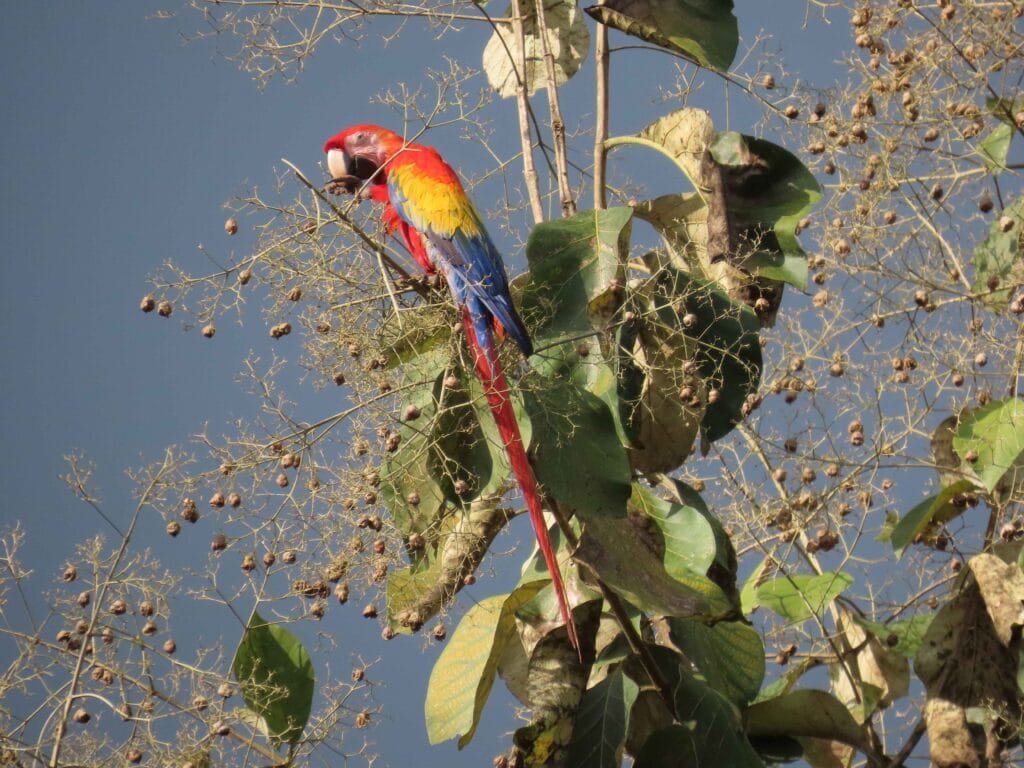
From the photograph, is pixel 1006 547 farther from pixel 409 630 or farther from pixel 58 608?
pixel 58 608

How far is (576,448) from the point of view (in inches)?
52.9

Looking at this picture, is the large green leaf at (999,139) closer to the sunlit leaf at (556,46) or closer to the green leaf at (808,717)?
the sunlit leaf at (556,46)

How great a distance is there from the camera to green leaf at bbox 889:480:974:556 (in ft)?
5.31

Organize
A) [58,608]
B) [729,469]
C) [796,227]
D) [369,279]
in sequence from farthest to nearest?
[729,469] < [796,227] < [58,608] < [369,279]

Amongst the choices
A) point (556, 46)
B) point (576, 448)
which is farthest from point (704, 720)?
point (556, 46)

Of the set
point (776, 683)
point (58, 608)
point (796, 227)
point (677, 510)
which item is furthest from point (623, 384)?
point (58, 608)

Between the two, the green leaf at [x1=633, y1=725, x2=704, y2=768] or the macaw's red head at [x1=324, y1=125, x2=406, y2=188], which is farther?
the macaw's red head at [x1=324, y1=125, x2=406, y2=188]

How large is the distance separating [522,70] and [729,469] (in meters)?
0.57

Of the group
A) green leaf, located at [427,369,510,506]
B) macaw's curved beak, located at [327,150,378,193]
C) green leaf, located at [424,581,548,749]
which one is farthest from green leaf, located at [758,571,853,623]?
macaw's curved beak, located at [327,150,378,193]

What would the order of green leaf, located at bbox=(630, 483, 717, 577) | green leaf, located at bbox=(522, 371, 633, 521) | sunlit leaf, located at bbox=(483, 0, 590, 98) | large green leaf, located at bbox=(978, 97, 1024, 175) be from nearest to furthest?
green leaf, located at bbox=(522, 371, 633, 521) < green leaf, located at bbox=(630, 483, 717, 577) < large green leaf, located at bbox=(978, 97, 1024, 175) < sunlit leaf, located at bbox=(483, 0, 590, 98)

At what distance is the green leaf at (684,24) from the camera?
1.57 meters

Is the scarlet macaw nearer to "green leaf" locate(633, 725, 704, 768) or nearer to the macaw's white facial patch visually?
the macaw's white facial patch

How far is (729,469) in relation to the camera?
1783mm

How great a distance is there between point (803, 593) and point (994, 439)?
0.28 m
